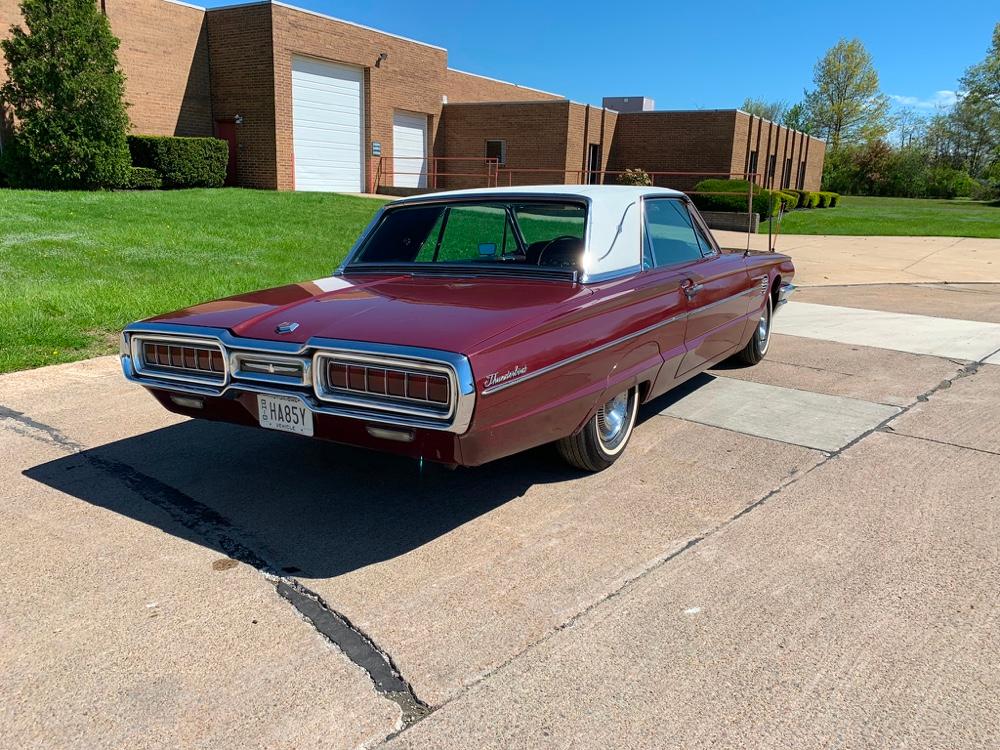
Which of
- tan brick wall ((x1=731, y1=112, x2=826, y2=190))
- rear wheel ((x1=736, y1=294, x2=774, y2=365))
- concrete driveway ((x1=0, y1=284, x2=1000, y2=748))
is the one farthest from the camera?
tan brick wall ((x1=731, y1=112, x2=826, y2=190))

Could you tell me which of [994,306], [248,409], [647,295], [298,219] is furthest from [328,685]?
[298,219]

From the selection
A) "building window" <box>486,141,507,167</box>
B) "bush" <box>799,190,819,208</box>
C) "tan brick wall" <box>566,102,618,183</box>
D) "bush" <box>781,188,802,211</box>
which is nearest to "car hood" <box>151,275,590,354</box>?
"tan brick wall" <box>566,102,618,183</box>

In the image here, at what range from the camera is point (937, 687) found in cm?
259

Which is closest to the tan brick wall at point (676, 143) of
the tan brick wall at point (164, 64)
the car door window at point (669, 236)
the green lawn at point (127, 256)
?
the tan brick wall at point (164, 64)

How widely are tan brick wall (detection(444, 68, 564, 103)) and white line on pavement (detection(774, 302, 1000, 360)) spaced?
23.8 meters

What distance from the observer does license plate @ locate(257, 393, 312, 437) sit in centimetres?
352

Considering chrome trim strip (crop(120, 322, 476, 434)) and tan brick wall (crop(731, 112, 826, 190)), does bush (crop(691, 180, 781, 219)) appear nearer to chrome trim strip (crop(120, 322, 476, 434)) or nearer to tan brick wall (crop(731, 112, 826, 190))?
tan brick wall (crop(731, 112, 826, 190))

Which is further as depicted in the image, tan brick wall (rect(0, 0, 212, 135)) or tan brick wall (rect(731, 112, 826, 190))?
tan brick wall (rect(731, 112, 826, 190))

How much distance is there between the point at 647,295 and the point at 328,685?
2.65m

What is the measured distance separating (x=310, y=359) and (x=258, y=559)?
2.80 feet

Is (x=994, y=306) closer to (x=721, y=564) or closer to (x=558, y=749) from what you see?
(x=721, y=564)

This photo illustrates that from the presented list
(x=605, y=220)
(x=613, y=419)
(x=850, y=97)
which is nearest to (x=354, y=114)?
(x=605, y=220)

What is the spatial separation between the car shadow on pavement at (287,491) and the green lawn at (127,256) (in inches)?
105

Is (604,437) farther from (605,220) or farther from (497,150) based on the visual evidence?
(497,150)
